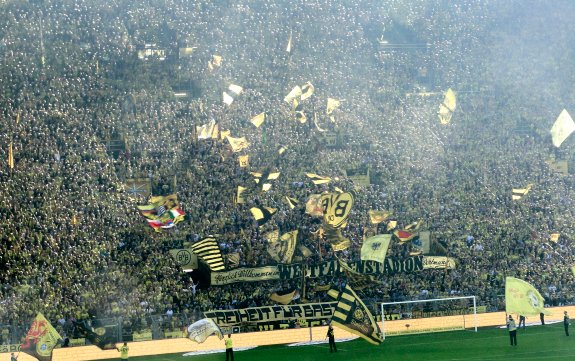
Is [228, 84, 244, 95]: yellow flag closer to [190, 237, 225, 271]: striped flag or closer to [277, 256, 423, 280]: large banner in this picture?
[190, 237, 225, 271]: striped flag

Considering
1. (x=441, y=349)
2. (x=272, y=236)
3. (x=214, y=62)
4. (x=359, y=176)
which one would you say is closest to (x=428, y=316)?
(x=441, y=349)

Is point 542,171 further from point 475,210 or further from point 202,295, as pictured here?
point 202,295

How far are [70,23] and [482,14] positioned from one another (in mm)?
21874

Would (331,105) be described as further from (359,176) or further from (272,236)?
(272,236)

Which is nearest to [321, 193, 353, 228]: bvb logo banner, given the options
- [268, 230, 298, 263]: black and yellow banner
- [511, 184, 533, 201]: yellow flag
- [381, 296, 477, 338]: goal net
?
[268, 230, 298, 263]: black and yellow banner

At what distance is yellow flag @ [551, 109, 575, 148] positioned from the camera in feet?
145

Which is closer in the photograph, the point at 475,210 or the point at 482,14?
the point at 475,210

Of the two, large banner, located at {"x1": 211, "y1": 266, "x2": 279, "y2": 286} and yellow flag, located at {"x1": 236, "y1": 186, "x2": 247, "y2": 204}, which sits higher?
yellow flag, located at {"x1": 236, "y1": 186, "x2": 247, "y2": 204}

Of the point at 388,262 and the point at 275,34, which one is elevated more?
the point at 275,34

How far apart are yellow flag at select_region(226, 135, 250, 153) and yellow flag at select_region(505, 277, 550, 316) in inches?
728

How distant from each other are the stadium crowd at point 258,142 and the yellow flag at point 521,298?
8.79m

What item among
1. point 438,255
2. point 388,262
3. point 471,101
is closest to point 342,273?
point 388,262

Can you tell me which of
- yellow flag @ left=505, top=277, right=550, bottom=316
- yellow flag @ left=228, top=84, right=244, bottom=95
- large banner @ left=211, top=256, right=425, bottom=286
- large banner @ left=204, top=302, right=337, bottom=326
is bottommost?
large banner @ left=204, top=302, right=337, bottom=326

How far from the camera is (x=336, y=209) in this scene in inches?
1469
